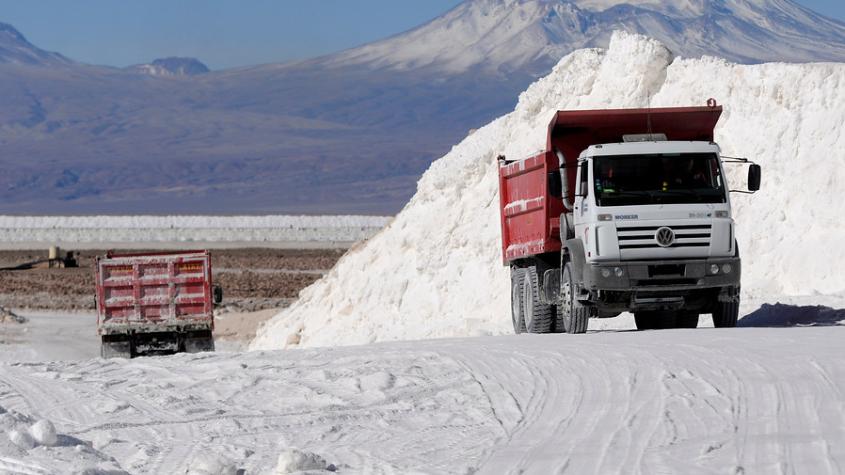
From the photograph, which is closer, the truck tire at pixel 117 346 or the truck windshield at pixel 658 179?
the truck windshield at pixel 658 179

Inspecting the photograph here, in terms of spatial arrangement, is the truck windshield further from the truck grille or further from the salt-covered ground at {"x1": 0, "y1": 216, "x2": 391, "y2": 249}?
the salt-covered ground at {"x1": 0, "y1": 216, "x2": 391, "y2": 249}

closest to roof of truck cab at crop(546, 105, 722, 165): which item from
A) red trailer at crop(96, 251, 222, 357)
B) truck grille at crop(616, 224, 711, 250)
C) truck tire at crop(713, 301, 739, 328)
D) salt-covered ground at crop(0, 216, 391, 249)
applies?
truck grille at crop(616, 224, 711, 250)

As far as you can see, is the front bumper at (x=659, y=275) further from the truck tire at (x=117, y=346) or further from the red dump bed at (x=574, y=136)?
the truck tire at (x=117, y=346)

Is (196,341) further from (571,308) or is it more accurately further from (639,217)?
(639,217)

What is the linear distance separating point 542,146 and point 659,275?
13.6m

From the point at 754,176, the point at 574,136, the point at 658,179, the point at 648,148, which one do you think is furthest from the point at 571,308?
the point at 754,176

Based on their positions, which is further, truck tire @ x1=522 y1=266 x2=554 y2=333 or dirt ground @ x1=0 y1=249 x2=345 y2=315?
dirt ground @ x1=0 y1=249 x2=345 y2=315

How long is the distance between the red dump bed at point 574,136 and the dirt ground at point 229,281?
2302 cm

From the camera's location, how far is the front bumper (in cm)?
1817

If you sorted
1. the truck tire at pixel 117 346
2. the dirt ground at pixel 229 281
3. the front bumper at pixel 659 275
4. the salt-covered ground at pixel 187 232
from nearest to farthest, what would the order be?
the front bumper at pixel 659 275 → the truck tire at pixel 117 346 → the dirt ground at pixel 229 281 → the salt-covered ground at pixel 187 232

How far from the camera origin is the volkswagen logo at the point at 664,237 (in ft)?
59.2

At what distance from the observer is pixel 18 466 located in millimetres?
10547

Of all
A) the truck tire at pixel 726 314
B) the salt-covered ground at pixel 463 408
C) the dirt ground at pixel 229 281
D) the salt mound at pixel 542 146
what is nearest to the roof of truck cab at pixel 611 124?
the truck tire at pixel 726 314

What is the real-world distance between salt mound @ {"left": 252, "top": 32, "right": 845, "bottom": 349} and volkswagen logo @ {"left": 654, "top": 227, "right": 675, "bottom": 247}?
706 centimetres
